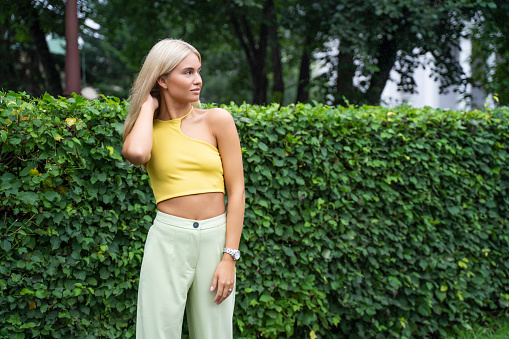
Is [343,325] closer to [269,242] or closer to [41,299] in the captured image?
[269,242]

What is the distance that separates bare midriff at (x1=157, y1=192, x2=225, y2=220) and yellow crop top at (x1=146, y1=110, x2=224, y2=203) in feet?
0.08

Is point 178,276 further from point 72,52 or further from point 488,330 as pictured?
point 72,52

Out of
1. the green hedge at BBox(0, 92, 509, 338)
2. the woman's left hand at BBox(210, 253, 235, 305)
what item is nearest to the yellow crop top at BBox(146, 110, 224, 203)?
the woman's left hand at BBox(210, 253, 235, 305)

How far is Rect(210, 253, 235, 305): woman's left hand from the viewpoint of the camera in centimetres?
211

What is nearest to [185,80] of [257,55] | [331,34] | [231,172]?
[231,172]

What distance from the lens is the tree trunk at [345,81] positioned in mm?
7676

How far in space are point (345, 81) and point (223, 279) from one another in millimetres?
6373

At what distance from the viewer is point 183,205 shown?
2100mm

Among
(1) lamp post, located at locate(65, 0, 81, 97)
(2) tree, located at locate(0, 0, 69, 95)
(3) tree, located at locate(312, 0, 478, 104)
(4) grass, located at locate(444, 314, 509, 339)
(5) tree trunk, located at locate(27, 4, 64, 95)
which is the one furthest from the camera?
(5) tree trunk, located at locate(27, 4, 64, 95)

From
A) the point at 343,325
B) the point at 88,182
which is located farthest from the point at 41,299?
the point at 343,325

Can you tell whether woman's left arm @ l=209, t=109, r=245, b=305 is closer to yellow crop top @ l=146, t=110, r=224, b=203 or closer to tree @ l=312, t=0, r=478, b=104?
yellow crop top @ l=146, t=110, r=224, b=203

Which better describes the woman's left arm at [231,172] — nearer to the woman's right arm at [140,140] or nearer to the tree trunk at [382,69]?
the woman's right arm at [140,140]

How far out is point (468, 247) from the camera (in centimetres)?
453

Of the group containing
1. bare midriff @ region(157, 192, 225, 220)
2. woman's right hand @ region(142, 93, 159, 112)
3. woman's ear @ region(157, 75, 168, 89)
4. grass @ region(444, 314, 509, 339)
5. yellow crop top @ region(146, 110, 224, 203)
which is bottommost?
grass @ region(444, 314, 509, 339)
